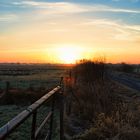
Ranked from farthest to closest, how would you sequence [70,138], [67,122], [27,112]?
[67,122]
[70,138]
[27,112]

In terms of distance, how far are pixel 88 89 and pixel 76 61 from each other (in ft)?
53.5

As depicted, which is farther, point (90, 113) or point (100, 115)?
point (90, 113)

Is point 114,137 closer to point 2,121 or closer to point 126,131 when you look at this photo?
point 126,131

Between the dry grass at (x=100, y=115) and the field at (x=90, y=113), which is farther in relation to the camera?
the field at (x=90, y=113)

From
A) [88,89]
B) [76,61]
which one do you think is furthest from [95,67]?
[88,89]

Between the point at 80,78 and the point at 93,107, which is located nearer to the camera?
the point at 93,107

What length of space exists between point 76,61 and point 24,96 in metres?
12.7

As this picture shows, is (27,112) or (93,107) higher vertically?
(27,112)

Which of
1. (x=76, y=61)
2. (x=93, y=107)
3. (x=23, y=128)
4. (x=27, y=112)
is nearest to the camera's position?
(x=27, y=112)

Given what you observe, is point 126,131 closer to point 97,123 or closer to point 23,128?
point 97,123

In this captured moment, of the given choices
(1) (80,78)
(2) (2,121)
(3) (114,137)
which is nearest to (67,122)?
(2) (2,121)

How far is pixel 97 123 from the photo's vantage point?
11562 millimetres

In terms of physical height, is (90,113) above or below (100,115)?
below

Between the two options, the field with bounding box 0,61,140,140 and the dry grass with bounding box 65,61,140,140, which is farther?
the field with bounding box 0,61,140,140
